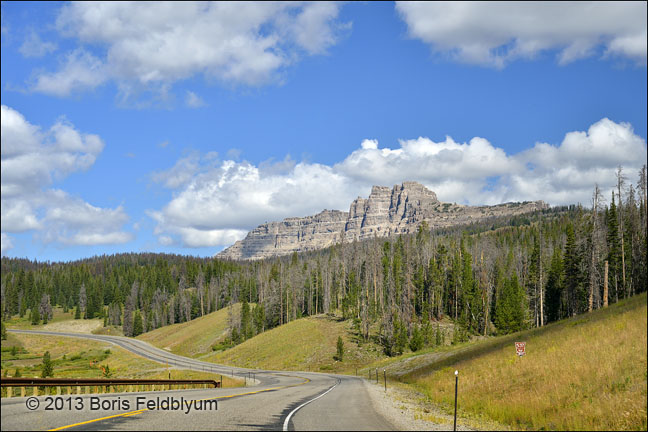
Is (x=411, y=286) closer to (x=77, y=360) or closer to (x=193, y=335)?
(x=193, y=335)

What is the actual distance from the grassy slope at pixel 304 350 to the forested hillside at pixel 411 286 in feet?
12.9

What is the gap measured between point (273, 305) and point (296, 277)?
11.2m

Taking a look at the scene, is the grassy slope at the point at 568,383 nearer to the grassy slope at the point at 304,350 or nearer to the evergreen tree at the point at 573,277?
the grassy slope at the point at 304,350

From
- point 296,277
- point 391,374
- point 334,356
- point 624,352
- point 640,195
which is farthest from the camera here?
point 296,277

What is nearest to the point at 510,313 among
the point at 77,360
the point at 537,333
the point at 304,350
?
the point at 537,333

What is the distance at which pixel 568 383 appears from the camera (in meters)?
22.7

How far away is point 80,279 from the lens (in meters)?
191

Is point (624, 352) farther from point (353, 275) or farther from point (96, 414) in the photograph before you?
point (353, 275)

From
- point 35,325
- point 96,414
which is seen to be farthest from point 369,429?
point 35,325

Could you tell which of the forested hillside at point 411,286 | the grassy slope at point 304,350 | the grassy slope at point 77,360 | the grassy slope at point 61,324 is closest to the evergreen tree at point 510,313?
the forested hillside at point 411,286

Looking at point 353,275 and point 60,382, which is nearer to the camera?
point 60,382

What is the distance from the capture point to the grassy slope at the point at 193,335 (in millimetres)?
111281

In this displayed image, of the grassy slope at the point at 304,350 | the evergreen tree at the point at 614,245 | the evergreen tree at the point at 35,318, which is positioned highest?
the evergreen tree at the point at 614,245

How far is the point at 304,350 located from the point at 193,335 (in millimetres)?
46420
